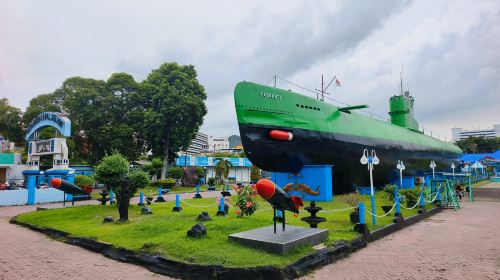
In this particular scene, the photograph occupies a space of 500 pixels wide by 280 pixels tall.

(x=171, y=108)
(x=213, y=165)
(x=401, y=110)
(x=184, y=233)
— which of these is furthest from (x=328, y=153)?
(x=213, y=165)

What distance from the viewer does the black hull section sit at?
13.9m

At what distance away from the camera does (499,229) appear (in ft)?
35.7

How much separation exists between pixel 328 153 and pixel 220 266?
11.3 meters

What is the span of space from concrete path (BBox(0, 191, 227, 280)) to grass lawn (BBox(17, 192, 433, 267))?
603 mm

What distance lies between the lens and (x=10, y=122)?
4375 centimetres

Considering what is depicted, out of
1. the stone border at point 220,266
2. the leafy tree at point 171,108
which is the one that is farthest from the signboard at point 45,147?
the stone border at point 220,266

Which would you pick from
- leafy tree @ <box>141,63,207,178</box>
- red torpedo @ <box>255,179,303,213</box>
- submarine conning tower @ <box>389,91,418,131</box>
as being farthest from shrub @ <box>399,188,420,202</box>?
leafy tree @ <box>141,63,207,178</box>

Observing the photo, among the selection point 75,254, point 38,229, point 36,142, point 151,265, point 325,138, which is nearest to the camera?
point 151,265

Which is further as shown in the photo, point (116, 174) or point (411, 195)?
point (116, 174)

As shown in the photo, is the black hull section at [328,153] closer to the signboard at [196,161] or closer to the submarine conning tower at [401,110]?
the submarine conning tower at [401,110]

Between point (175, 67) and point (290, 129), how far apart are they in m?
27.1

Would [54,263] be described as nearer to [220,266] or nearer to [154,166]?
[220,266]

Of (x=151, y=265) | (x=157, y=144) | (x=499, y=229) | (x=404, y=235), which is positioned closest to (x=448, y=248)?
(x=404, y=235)

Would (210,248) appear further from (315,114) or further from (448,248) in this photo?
(315,114)
